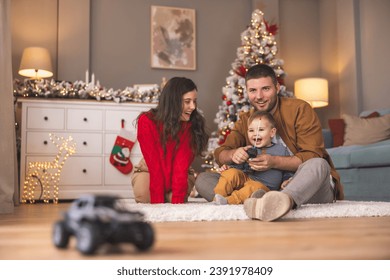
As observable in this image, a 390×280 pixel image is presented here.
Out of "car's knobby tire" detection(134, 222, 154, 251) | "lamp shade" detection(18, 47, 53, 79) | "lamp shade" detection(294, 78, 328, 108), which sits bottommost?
"car's knobby tire" detection(134, 222, 154, 251)

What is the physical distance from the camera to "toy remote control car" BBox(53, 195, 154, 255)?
0.47m

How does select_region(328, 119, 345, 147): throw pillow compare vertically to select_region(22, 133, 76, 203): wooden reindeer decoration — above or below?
above

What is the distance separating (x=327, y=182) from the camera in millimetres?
1863

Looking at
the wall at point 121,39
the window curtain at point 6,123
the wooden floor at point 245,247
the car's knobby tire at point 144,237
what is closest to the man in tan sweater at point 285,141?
the wooden floor at point 245,247

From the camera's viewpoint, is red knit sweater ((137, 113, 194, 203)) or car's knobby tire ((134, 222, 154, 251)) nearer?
car's knobby tire ((134, 222, 154, 251))

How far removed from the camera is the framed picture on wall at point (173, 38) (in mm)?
5082

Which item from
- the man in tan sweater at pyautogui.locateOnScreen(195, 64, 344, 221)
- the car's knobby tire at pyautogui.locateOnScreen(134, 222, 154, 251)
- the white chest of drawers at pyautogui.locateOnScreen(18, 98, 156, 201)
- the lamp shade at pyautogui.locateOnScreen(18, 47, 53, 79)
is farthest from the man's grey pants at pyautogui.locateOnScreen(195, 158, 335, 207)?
the lamp shade at pyautogui.locateOnScreen(18, 47, 53, 79)

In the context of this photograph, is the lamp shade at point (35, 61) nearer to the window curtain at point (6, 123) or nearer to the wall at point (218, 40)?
the wall at point (218, 40)

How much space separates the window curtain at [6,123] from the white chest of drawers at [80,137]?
4.63 feet

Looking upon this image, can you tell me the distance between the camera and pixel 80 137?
4031 mm

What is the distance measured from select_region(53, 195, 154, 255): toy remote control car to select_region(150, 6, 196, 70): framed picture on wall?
4632 mm

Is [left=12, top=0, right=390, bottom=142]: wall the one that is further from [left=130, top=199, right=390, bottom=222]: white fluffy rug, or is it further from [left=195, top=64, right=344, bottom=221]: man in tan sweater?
[left=130, top=199, right=390, bottom=222]: white fluffy rug

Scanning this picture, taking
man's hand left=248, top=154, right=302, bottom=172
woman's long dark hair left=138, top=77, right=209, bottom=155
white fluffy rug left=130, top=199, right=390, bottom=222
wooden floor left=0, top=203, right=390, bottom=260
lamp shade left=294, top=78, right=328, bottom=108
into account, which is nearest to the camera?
wooden floor left=0, top=203, right=390, bottom=260

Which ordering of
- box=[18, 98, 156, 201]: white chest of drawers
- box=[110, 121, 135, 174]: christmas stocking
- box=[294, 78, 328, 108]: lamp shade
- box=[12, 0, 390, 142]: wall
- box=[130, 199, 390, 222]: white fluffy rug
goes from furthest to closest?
box=[294, 78, 328, 108]: lamp shade < box=[12, 0, 390, 142]: wall < box=[110, 121, 135, 174]: christmas stocking < box=[18, 98, 156, 201]: white chest of drawers < box=[130, 199, 390, 222]: white fluffy rug
